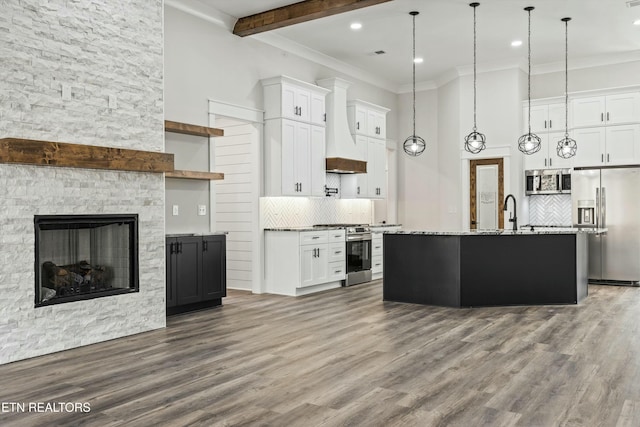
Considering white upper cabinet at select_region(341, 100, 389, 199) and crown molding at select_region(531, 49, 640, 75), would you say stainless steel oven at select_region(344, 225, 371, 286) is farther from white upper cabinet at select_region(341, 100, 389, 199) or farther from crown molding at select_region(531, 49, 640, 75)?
crown molding at select_region(531, 49, 640, 75)

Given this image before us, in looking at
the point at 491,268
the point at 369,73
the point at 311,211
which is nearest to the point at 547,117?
the point at 369,73

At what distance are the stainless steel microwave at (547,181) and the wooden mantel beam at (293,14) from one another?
15.6 feet

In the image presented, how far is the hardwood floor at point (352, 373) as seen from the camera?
3.18 metres

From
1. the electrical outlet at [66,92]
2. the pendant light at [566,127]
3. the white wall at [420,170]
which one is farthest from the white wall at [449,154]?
the electrical outlet at [66,92]

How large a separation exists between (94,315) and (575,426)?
12.8 ft

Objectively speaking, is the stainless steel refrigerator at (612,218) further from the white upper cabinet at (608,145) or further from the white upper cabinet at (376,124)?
the white upper cabinet at (376,124)

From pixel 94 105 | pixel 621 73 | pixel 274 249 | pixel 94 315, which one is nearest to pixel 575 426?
pixel 94 315

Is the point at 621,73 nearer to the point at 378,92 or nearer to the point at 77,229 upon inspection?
the point at 378,92

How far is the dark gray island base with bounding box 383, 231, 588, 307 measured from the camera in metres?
6.53

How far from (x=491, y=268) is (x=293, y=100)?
11.7ft

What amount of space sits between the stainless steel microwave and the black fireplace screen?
6859 mm

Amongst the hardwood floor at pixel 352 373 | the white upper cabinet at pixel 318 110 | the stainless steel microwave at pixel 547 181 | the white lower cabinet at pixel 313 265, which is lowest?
the hardwood floor at pixel 352 373

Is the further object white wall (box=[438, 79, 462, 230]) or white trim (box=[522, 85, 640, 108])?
white wall (box=[438, 79, 462, 230])

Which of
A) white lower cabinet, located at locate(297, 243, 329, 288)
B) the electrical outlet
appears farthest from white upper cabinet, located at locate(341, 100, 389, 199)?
the electrical outlet
